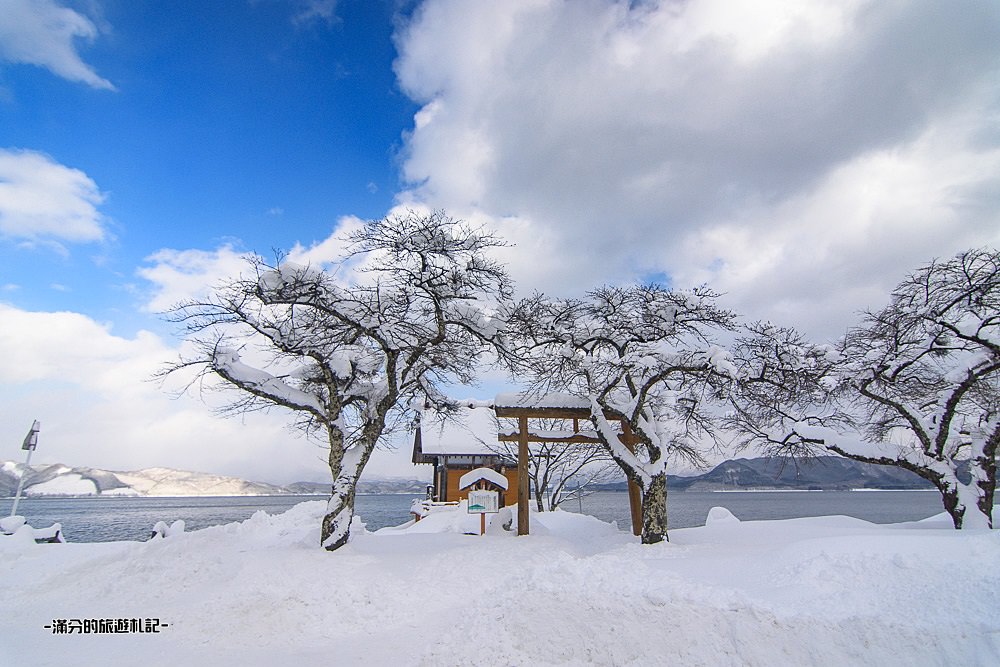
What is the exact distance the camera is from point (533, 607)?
670cm

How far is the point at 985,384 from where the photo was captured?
13.4m

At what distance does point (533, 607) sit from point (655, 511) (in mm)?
7219

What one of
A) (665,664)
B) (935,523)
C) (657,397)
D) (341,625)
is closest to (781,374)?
(657,397)

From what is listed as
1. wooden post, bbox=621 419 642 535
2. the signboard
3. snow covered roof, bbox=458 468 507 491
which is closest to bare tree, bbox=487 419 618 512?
snow covered roof, bbox=458 468 507 491

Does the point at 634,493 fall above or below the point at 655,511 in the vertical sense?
above

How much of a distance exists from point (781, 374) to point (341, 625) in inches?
479

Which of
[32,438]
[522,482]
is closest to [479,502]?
[522,482]

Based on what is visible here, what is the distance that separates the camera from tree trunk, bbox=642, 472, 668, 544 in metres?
12.7

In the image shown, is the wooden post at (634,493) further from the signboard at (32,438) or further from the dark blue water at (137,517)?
the dark blue water at (137,517)

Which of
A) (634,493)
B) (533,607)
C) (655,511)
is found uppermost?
(634,493)

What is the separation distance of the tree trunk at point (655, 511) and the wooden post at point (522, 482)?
3.40 meters

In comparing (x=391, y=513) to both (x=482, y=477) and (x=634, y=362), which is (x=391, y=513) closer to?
(x=482, y=477)

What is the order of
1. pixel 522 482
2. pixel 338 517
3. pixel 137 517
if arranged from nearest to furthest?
pixel 338 517
pixel 522 482
pixel 137 517

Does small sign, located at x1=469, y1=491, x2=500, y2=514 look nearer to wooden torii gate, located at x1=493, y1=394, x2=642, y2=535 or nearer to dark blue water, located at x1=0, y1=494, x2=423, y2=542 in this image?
wooden torii gate, located at x1=493, y1=394, x2=642, y2=535
